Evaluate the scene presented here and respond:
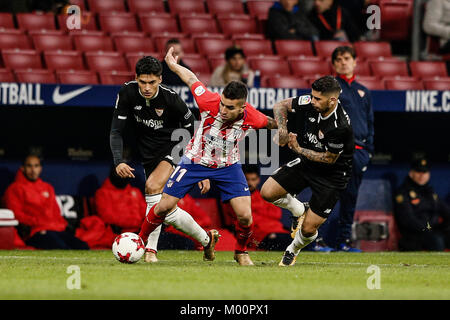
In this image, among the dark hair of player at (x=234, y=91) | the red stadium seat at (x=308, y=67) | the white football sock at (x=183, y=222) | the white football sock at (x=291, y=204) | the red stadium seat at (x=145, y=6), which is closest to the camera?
the dark hair of player at (x=234, y=91)

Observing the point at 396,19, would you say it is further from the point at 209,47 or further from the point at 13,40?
the point at 13,40

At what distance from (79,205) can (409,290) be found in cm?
619

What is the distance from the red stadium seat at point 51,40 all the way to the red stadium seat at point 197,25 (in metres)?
1.81

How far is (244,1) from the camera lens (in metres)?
14.8

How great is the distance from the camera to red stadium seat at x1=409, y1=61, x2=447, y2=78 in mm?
13609

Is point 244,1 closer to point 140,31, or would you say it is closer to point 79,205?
point 140,31

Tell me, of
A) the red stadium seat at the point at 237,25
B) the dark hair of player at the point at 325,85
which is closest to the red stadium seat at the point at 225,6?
the red stadium seat at the point at 237,25

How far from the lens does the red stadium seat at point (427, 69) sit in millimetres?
13609

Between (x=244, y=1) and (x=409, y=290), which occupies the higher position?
(x=244, y=1)

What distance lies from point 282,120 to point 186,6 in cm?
618

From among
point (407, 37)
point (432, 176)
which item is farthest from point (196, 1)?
point (432, 176)

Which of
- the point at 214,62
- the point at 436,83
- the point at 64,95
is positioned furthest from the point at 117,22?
the point at 436,83

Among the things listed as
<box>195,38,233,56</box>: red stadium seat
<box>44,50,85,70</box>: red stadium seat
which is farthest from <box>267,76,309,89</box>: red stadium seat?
<box>44,50,85,70</box>: red stadium seat

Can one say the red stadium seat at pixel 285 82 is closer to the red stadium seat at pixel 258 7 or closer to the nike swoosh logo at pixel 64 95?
the nike swoosh logo at pixel 64 95
